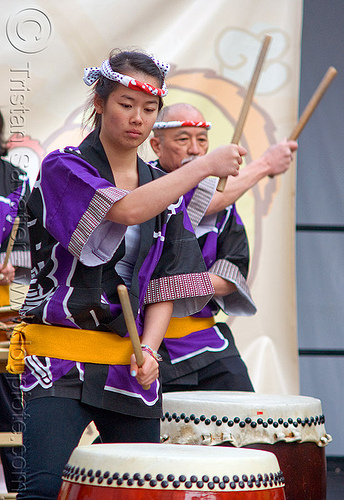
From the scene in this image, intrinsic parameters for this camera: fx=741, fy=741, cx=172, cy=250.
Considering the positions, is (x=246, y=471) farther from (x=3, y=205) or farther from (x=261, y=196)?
(x=261, y=196)

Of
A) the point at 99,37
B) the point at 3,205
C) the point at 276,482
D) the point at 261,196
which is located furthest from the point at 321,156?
the point at 276,482

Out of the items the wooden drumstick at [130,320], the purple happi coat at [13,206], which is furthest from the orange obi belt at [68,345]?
the purple happi coat at [13,206]

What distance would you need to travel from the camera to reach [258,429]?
6.15 feet

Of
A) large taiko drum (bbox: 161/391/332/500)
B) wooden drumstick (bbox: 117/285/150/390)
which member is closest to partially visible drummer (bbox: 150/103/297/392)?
large taiko drum (bbox: 161/391/332/500)

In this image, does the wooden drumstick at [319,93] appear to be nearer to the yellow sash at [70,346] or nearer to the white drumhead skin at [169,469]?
the yellow sash at [70,346]

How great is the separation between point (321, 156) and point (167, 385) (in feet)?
5.85

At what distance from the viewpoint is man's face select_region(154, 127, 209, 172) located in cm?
267

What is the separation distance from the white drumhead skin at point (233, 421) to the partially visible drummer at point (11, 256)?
866 mm

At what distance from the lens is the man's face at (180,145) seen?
105 inches

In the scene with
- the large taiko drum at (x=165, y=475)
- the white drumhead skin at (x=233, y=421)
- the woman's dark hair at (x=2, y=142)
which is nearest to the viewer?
the large taiko drum at (x=165, y=475)

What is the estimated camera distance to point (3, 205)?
2.92 m

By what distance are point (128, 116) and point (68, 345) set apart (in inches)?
20.3

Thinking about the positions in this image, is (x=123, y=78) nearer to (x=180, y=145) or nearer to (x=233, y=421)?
(x=233, y=421)

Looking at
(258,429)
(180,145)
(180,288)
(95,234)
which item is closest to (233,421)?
(258,429)
